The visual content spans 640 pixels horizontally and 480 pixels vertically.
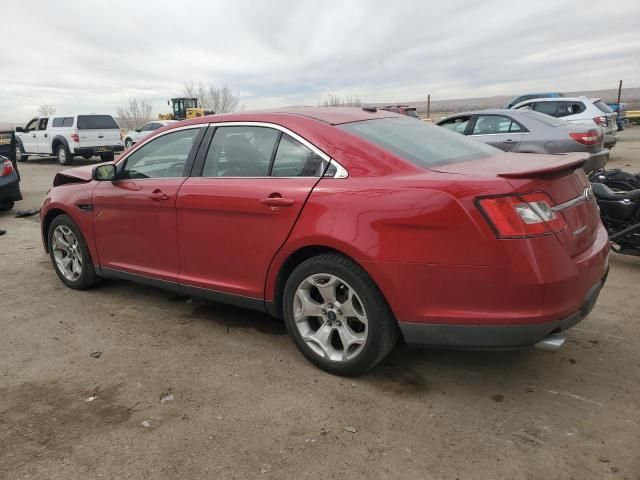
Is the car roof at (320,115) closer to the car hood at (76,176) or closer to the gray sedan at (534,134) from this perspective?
the car hood at (76,176)

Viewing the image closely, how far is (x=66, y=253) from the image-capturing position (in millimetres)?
4996

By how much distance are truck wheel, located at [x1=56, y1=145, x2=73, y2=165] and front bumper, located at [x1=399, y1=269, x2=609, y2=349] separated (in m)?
18.6

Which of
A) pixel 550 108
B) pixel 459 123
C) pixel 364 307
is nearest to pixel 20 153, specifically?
pixel 459 123

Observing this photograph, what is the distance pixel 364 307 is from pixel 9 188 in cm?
827

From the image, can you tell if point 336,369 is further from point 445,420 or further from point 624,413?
point 624,413

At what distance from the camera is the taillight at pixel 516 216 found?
8.19 feet

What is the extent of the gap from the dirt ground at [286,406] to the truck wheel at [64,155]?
16.2m

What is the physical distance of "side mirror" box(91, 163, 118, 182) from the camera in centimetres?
426

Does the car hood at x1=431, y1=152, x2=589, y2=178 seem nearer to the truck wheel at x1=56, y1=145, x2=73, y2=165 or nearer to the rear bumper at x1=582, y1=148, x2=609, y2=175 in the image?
the rear bumper at x1=582, y1=148, x2=609, y2=175

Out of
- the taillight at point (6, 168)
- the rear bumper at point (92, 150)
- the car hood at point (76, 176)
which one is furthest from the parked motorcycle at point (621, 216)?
the rear bumper at point (92, 150)

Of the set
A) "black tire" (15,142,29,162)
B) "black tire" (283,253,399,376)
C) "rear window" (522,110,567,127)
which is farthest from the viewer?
"black tire" (15,142,29,162)

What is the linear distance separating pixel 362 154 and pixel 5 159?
27.2 feet

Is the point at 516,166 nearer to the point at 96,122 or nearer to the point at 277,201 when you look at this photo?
the point at 277,201

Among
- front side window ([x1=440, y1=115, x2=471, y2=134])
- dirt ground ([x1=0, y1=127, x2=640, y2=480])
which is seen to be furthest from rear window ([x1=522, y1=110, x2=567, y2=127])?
dirt ground ([x1=0, y1=127, x2=640, y2=480])
